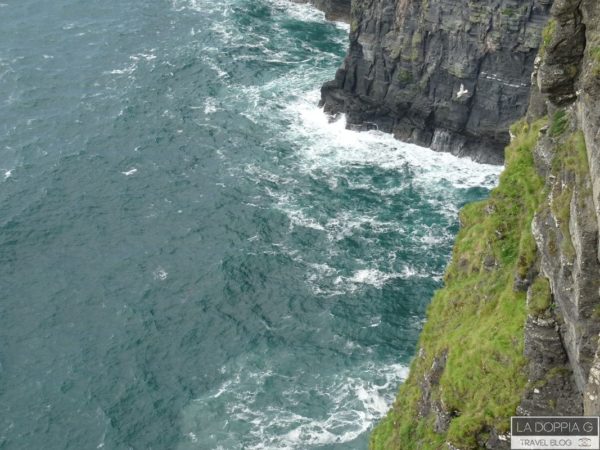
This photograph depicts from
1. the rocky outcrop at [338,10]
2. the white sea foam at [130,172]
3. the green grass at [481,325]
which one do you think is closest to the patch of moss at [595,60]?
the green grass at [481,325]

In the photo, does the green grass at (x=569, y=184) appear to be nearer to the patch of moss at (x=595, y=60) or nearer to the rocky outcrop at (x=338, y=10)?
the patch of moss at (x=595, y=60)

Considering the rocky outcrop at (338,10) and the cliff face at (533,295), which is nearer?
the cliff face at (533,295)

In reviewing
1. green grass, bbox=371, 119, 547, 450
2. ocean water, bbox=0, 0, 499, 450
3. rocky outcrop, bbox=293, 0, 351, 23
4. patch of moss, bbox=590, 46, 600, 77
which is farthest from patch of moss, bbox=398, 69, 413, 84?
patch of moss, bbox=590, 46, 600, 77

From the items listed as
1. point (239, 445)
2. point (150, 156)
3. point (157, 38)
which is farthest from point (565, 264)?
point (157, 38)

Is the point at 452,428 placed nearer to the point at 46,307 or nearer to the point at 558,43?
the point at 558,43

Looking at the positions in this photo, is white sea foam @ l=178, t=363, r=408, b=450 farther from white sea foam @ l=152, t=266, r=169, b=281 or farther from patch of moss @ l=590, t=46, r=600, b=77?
patch of moss @ l=590, t=46, r=600, b=77
